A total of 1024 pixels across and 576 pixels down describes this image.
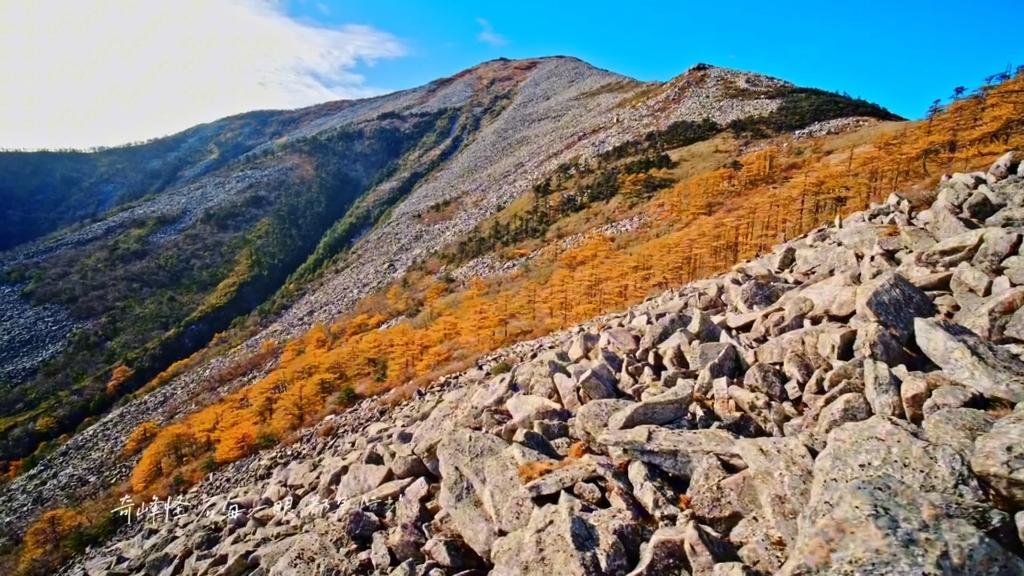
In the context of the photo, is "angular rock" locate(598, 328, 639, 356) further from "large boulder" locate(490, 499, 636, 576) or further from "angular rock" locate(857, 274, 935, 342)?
"large boulder" locate(490, 499, 636, 576)

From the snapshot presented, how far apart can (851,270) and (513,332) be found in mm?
17151

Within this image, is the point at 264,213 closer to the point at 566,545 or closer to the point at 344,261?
the point at 344,261

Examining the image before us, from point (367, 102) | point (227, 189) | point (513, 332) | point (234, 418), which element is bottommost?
point (234, 418)

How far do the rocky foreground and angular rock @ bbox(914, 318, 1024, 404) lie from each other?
0.10ft

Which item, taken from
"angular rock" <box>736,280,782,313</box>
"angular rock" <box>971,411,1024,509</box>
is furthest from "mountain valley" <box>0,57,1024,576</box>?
"angular rock" <box>736,280,782,313</box>

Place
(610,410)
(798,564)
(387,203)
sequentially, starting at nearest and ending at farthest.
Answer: (798,564) → (610,410) → (387,203)

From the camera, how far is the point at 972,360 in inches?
281

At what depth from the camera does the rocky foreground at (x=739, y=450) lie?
17.6ft

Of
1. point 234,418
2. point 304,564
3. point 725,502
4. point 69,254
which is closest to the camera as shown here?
point 725,502

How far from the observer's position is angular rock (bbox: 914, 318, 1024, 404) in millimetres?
6621

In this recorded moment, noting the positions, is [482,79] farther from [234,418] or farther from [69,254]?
[234,418]

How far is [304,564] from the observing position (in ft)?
29.0

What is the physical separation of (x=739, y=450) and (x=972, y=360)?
3524 mm

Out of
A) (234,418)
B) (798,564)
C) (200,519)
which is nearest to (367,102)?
(234,418)
